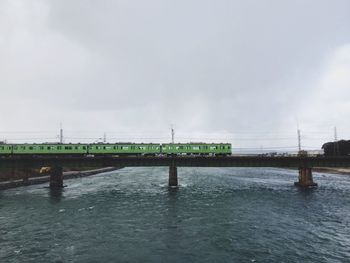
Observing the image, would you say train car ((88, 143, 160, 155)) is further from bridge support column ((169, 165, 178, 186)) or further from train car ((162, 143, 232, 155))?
bridge support column ((169, 165, 178, 186))

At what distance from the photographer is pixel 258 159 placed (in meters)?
73.9

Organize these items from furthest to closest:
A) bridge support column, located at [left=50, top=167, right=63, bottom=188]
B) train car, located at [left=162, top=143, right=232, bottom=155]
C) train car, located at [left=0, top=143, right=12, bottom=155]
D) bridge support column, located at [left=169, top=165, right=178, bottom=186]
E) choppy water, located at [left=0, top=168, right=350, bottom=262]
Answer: train car, located at [left=162, top=143, right=232, bottom=155] < train car, located at [left=0, top=143, right=12, bottom=155] < bridge support column, located at [left=50, top=167, right=63, bottom=188] < bridge support column, located at [left=169, top=165, right=178, bottom=186] < choppy water, located at [left=0, top=168, right=350, bottom=262]

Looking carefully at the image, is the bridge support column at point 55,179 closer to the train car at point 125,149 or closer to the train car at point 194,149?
the train car at point 125,149

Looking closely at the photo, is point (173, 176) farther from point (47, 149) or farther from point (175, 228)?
point (175, 228)

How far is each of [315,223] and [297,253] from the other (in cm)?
1300

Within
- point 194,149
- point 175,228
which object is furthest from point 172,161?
point 175,228

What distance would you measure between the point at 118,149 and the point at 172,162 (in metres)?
17.1

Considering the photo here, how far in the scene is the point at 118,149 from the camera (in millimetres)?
82438

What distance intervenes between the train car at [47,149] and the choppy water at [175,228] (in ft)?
71.0

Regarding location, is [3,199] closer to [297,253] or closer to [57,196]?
[57,196]

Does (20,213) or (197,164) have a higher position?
(197,164)

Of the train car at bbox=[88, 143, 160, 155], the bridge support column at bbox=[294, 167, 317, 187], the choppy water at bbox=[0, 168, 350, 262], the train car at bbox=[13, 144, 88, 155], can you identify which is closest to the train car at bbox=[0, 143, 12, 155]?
the train car at bbox=[13, 144, 88, 155]

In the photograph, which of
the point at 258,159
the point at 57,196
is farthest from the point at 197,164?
the point at 57,196

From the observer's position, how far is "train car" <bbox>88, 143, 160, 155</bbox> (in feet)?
269
